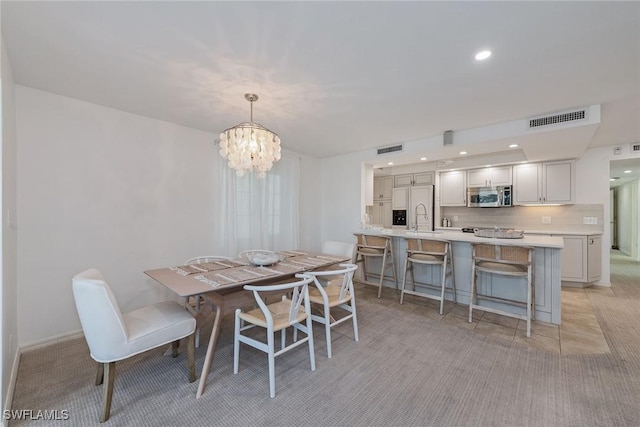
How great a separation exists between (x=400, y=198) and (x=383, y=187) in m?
0.61

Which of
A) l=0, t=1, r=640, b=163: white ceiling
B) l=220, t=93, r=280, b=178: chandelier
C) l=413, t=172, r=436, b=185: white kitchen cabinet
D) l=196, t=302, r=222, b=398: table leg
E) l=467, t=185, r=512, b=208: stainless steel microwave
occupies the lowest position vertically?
l=196, t=302, r=222, b=398: table leg

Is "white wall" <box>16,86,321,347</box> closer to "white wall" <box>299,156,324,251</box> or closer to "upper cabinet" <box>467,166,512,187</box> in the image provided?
"white wall" <box>299,156,324,251</box>

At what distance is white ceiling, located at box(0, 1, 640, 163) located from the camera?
155 cm

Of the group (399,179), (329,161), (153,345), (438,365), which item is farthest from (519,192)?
(153,345)

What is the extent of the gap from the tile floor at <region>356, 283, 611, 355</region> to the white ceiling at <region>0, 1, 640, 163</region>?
87.2 inches

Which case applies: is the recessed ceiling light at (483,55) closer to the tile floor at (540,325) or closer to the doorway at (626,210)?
the tile floor at (540,325)

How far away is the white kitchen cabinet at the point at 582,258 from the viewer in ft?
14.1

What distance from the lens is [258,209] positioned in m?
4.19

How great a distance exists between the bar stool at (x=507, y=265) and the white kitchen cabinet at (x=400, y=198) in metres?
3.22

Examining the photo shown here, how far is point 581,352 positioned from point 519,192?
3385mm

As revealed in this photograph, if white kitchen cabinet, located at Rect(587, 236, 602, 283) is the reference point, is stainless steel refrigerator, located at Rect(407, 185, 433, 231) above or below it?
above

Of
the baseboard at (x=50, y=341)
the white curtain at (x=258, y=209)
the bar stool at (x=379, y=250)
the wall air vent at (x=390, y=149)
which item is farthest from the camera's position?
the wall air vent at (x=390, y=149)

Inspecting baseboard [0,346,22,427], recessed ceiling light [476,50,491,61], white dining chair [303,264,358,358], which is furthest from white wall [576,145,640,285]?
baseboard [0,346,22,427]

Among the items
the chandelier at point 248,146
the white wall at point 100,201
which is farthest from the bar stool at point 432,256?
→ the white wall at point 100,201
